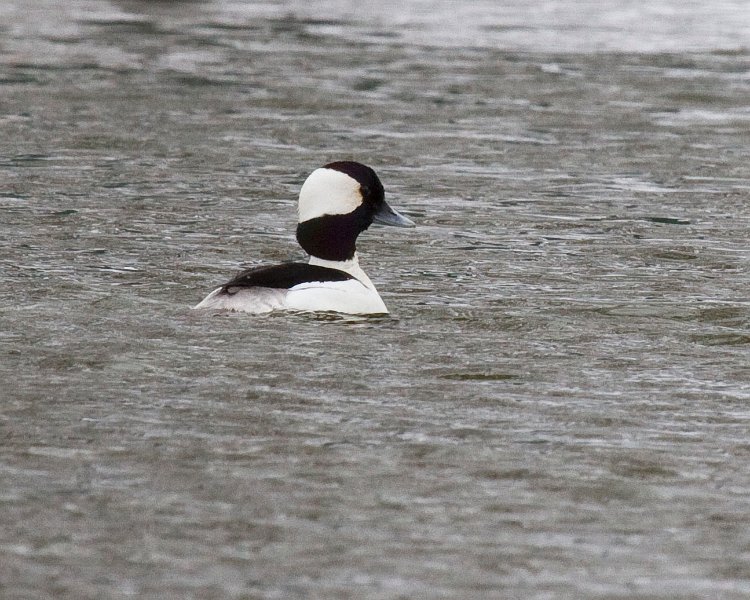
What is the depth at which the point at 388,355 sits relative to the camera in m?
9.27

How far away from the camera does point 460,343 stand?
960 cm

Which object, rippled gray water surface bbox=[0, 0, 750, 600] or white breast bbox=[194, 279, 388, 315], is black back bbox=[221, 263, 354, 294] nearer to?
white breast bbox=[194, 279, 388, 315]

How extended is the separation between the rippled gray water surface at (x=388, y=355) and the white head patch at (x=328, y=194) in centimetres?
76

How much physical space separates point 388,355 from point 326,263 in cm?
140

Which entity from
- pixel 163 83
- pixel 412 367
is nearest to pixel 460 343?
pixel 412 367

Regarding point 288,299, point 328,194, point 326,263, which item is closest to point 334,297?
point 288,299

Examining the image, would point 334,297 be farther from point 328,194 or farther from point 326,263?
point 328,194

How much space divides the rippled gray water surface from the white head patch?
755 mm

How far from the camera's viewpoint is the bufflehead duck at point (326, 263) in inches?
386

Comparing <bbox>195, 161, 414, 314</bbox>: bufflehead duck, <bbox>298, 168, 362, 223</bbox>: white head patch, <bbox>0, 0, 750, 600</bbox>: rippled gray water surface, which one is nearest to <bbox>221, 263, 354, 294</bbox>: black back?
<bbox>195, 161, 414, 314</bbox>: bufflehead duck

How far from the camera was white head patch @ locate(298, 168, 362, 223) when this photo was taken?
10359mm

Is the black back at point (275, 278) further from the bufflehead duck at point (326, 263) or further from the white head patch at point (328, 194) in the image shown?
the white head patch at point (328, 194)

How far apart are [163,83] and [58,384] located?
1412 centimetres

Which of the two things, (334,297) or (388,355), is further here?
(334,297)
